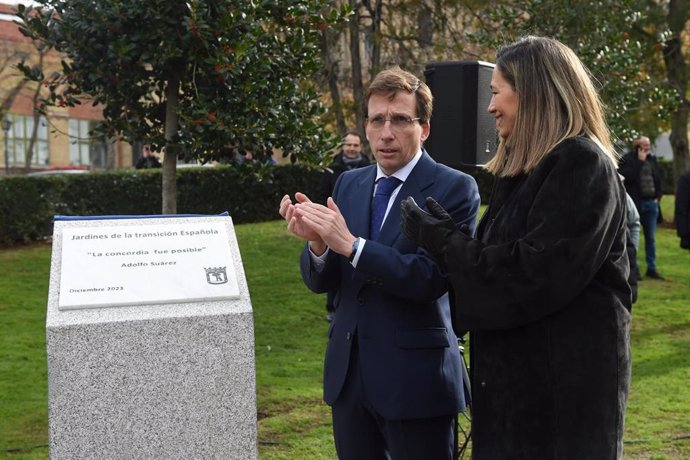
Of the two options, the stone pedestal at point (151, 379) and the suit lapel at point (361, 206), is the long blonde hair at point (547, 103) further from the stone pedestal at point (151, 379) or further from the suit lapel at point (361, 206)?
the stone pedestal at point (151, 379)

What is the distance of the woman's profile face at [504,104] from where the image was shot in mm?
2863

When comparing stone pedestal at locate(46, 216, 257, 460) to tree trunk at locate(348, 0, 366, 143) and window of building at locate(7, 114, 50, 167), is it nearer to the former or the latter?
tree trunk at locate(348, 0, 366, 143)

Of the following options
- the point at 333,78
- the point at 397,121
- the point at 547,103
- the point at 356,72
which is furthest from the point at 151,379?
the point at 333,78

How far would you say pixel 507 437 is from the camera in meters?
2.81

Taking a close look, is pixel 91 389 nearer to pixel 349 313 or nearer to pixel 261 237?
pixel 349 313

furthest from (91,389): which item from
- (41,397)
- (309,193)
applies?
(309,193)

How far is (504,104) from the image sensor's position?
2.88 meters

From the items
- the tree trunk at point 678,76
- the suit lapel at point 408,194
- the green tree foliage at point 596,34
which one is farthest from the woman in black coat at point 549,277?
the tree trunk at point 678,76

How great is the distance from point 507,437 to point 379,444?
2.47 ft

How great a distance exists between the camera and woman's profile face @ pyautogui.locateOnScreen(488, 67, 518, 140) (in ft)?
9.39

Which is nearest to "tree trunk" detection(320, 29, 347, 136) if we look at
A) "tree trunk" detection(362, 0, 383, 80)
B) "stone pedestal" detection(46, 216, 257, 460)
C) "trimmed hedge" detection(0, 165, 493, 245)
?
"tree trunk" detection(362, 0, 383, 80)

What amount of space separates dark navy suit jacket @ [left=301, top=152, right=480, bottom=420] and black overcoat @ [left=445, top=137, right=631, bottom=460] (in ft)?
1.29

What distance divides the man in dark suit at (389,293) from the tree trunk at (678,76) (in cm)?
1612

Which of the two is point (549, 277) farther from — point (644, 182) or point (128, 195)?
point (128, 195)
